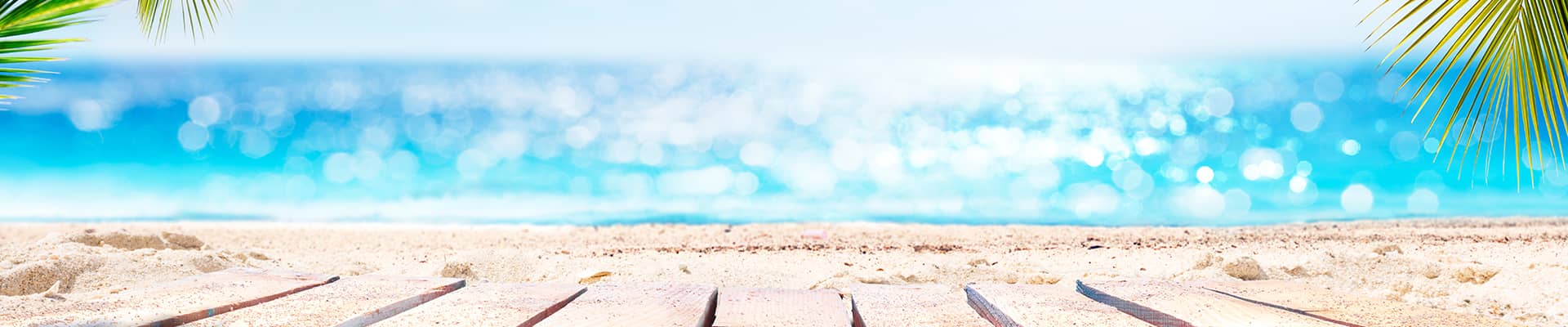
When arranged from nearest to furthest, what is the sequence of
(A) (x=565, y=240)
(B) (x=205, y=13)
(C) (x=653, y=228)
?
(B) (x=205, y=13) < (A) (x=565, y=240) < (C) (x=653, y=228)

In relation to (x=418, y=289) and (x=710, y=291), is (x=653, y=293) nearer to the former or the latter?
(x=710, y=291)

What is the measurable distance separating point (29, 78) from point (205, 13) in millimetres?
2846

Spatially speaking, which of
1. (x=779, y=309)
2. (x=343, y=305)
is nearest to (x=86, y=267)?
(x=343, y=305)

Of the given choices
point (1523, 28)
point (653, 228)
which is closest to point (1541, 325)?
point (1523, 28)

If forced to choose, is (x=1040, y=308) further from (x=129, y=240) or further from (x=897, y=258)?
(x=129, y=240)

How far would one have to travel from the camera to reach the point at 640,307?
1.82 meters

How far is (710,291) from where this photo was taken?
6.75 feet

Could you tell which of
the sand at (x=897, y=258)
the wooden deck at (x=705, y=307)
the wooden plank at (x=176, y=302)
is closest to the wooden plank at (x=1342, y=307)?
the wooden deck at (x=705, y=307)

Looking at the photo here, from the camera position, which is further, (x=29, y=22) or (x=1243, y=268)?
(x=1243, y=268)

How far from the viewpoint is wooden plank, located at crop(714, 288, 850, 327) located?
5.40ft

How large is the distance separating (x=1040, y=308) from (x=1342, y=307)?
24.4 inches

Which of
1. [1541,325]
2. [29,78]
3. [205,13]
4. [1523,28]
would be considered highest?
[205,13]

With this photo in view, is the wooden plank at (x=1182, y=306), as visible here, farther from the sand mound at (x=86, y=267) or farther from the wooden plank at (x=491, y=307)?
the sand mound at (x=86, y=267)

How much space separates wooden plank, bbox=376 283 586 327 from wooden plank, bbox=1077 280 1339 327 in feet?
3.75
